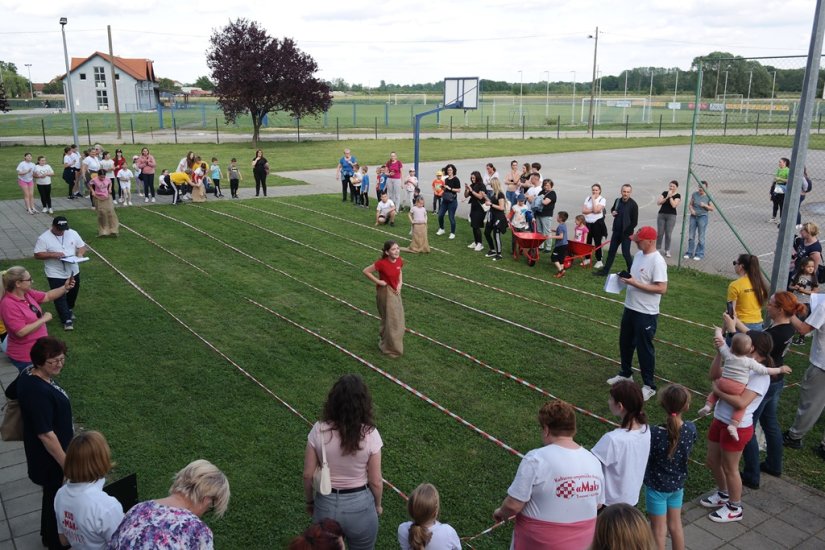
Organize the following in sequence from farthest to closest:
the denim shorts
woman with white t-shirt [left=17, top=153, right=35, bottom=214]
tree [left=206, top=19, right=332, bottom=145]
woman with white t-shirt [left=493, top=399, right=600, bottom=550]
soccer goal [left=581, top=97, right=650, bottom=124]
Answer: soccer goal [left=581, top=97, right=650, bottom=124]
tree [left=206, top=19, right=332, bottom=145]
woman with white t-shirt [left=17, top=153, right=35, bottom=214]
the denim shorts
woman with white t-shirt [left=493, top=399, right=600, bottom=550]

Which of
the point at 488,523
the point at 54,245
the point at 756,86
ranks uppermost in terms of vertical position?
the point at 756,86

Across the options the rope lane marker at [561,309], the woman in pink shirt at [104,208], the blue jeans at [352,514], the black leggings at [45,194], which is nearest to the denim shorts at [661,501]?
the blue jeans at [352,514]

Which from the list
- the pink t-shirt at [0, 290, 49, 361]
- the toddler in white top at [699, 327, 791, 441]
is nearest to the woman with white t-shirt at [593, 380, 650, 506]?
the toddler in white top at [699, 327, 791, 441]

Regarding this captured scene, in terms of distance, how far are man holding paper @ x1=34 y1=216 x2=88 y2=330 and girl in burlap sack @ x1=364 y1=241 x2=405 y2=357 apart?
4.58 meters

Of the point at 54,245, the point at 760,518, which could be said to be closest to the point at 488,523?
the point at 760,518

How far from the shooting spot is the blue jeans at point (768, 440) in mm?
6414

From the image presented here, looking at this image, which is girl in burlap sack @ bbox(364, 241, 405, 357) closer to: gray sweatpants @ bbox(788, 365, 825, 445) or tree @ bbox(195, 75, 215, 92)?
gray sweatpants @ bbox(788, 365, 825, 445)

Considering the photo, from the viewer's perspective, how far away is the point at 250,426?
25.2 ft

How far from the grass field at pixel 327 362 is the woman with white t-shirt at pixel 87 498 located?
1.75 meters

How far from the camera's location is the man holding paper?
1011 centimetres

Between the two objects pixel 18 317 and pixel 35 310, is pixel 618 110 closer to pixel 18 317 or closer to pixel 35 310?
pixel 35 310

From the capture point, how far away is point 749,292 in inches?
305

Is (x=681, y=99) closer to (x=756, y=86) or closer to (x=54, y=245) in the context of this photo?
(x=756, y=86)

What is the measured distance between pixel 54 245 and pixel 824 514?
33.9 feet
